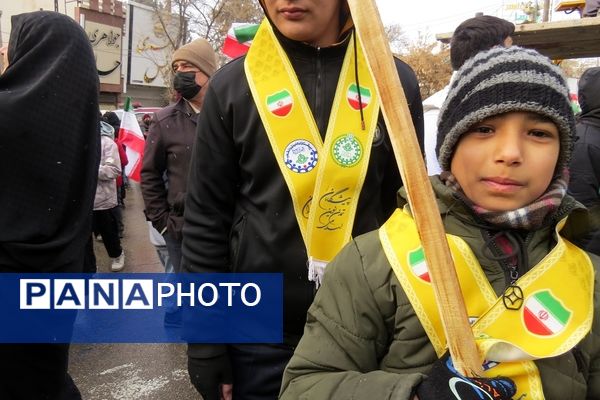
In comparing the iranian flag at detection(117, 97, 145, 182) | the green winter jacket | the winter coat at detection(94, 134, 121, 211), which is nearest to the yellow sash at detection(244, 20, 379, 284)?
the green winter jacket

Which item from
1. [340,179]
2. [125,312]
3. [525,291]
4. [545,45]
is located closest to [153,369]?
[125,312]

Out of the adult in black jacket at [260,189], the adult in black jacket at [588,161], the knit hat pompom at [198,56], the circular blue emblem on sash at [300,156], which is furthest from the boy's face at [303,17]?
the knit hat pompom at [198,56]

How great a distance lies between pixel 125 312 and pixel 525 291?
13.5 feet

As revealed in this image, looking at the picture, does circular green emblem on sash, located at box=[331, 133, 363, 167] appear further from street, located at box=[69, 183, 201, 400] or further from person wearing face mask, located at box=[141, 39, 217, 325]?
street, located at box=[69, 183, 201, 400]

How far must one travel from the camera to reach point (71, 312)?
8.37 ft

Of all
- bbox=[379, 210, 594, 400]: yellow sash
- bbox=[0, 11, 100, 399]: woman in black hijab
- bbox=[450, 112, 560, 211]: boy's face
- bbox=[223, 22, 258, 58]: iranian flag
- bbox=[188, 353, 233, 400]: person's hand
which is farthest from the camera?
bbox=[223, 22, 258, 58]: iranian flag

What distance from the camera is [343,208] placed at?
162 cm

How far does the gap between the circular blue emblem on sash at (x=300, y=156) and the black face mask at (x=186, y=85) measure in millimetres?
2324

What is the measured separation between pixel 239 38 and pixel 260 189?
275 centimetres

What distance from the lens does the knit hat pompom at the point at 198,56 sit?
384 cm

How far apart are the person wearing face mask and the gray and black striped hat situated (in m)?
2.66

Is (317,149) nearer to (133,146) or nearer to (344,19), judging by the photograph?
(344,19)

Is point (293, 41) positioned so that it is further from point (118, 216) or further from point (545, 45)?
point (118, 216)

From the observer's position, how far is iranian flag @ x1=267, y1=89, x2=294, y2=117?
5.26ft
